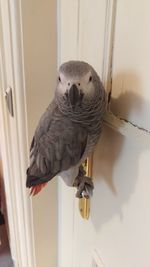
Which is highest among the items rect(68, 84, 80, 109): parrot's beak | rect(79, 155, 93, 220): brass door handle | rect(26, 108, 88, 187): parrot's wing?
rect(68, 84, 80, 109): parrot's beak

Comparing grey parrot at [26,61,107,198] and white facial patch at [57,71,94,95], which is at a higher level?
white facial patch at [57,71,94,95]

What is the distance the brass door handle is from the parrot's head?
21cm

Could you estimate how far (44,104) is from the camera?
2.20ft

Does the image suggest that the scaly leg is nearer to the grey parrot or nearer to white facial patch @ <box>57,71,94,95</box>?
the grey parrot

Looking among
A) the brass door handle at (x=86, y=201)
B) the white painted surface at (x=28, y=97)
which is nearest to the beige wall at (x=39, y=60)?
the white painted surface at (x=28, y=97)

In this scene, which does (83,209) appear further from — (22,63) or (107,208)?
(22,63)

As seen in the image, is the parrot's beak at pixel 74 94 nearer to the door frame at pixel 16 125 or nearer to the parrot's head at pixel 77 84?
the parrot's head at pixel 77 84

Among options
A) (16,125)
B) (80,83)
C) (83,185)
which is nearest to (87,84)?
(80,83)

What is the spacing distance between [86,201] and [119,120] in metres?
0.24

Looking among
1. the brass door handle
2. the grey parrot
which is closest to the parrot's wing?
the grey parrot

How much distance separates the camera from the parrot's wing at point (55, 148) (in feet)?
1.40

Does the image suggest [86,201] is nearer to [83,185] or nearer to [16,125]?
[83,185]

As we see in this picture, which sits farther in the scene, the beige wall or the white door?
the beige wall

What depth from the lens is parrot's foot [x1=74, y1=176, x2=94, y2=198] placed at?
21.1 inches
